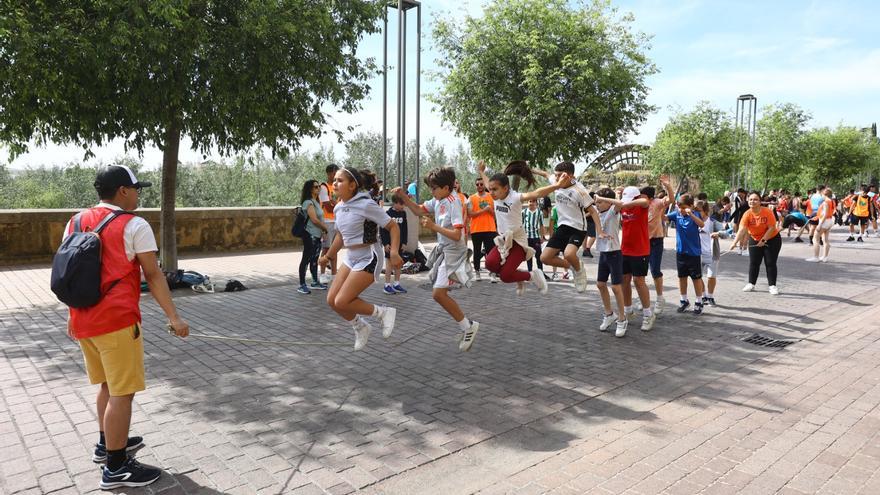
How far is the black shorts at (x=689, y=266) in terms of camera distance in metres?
Answer: 8.33

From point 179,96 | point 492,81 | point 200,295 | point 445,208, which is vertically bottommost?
point 200,295

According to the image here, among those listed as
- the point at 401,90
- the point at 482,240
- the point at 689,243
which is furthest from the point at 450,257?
the point at 401,90

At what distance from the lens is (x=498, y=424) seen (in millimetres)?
4383

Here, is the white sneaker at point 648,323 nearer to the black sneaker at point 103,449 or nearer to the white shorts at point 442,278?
the white shorts at point 442,278

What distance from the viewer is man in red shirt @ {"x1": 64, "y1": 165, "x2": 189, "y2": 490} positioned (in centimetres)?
324

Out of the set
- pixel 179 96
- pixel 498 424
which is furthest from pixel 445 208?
pixel 179 96

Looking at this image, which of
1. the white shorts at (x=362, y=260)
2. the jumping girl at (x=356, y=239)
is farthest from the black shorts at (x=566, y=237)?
the white shorts at (x=362, y=260)

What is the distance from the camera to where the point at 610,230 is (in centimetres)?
726

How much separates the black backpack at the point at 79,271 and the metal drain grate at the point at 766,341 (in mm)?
6470

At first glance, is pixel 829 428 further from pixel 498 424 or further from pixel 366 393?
pixel 366 393

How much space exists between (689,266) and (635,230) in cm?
159

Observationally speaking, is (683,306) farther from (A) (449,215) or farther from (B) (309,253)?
(B) (309,253)

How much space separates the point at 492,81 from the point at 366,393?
15.3 m

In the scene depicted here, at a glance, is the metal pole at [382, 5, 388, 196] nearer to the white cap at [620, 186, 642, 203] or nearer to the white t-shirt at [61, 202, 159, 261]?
the white cap at [620, 186, 642, 203]
